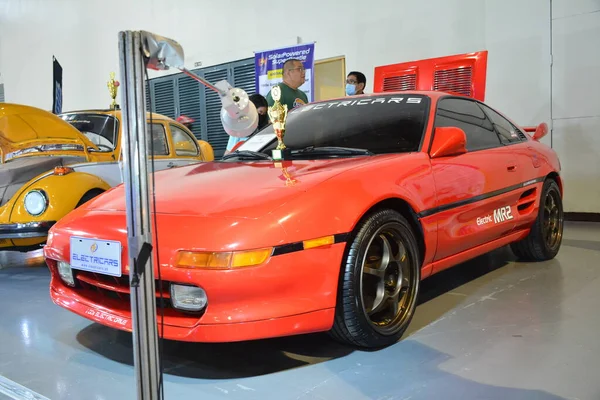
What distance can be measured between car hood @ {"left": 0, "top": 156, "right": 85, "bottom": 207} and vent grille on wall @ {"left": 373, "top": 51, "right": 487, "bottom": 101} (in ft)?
10.1

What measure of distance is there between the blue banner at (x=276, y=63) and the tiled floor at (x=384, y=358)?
4.51 m

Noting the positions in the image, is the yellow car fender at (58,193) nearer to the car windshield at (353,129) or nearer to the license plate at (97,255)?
the car windshield at (353,129)

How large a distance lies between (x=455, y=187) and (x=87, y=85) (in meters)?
10.6

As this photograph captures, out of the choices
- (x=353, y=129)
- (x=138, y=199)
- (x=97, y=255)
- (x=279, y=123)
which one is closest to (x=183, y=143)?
(x=279, y=123)

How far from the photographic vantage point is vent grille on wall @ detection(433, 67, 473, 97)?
4820mm

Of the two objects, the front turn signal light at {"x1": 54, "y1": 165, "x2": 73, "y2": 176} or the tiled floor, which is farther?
the front turn signal light at {"x1": 54, "y1": 165, "x2": 73, "y2": 176}

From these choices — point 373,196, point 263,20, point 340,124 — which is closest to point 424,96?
point 340,124

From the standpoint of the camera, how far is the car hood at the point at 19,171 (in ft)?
12.4

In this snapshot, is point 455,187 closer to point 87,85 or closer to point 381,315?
point 381,315

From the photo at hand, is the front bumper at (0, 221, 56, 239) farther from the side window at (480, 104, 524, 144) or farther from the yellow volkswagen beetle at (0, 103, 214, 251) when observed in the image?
the side window at (480, 104, 524, 144)

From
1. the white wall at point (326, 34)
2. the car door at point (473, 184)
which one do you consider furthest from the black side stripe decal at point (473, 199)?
the white wall at point (326, 34)

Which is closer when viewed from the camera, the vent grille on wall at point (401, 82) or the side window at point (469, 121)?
the side window at point (469, 121)

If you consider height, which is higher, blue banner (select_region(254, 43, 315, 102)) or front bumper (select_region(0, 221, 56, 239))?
blue banner (select_region(254, 43, 315, 102))

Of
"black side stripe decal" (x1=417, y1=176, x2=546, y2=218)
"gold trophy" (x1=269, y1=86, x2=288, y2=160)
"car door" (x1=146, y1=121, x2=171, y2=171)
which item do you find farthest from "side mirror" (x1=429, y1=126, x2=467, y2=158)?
"car door" (x1=146, y1=121, x2=171, y2=171)
